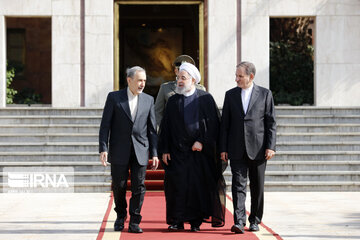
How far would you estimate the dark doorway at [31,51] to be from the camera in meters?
27.0

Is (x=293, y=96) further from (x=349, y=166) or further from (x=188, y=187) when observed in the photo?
(x=188, y=187)

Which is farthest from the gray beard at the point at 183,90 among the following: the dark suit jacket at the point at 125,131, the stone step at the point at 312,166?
the stone step at the point at 312,166

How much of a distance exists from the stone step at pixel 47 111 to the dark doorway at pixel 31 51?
30.3 ft

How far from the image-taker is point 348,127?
17234 mm

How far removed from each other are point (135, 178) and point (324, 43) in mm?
11012

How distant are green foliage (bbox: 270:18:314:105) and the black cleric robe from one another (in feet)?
44.3

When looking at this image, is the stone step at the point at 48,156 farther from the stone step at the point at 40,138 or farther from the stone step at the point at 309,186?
the stone step at the point at 309,186

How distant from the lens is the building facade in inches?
750

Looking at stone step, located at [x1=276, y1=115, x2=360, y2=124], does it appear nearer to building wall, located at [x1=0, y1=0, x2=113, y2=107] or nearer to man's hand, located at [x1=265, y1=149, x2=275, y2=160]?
building wall, located at [x1=0, y1=0, x2=113, y2=107]

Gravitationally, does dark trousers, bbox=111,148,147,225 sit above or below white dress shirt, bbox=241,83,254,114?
below

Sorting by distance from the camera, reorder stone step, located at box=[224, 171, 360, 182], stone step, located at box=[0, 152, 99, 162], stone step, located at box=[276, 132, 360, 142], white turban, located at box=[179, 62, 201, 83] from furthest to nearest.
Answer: stone step, located at box=[276, 132, 360, 142], stone step, located at box=[0, 152, 99, 162], stone step, located at box=[224, 171, 360, 182], white turban, located at box=[179, 62, 201, 83]

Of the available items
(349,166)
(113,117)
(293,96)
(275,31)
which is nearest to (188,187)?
(113,117)

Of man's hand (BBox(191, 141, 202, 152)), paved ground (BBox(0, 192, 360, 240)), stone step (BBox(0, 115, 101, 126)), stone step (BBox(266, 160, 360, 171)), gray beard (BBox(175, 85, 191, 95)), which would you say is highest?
gray beard (BBox(175, 85, 191, 95))

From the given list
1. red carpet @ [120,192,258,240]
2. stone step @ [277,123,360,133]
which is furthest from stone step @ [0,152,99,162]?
red carpet @ [120,192,258,240]
